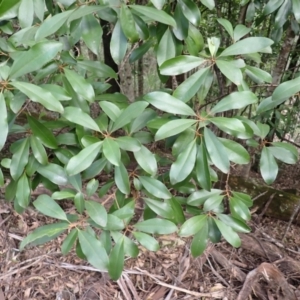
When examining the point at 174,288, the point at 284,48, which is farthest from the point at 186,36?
the point at 284,48

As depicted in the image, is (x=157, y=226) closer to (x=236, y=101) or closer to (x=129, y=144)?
(x=129, y=144)

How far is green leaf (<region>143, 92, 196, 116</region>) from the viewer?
0.64 meters

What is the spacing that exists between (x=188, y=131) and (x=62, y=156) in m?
0.33

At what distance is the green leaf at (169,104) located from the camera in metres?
0.64

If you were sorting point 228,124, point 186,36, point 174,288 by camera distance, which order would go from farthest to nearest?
point 174,288 → point 186,36 → point 228,124

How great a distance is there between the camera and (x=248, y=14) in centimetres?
119

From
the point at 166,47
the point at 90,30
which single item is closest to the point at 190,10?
the point at 166,47

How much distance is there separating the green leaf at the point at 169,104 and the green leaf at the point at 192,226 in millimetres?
303

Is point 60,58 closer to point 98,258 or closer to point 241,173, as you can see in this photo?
point 98,258

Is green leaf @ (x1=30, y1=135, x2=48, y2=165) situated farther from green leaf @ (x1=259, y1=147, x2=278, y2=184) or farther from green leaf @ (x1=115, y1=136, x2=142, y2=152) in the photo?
green leaf @ (x1=259, y1=147, x2=278, y2=184)

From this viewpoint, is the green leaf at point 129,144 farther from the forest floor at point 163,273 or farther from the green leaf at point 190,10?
the forest floor at point 163,273

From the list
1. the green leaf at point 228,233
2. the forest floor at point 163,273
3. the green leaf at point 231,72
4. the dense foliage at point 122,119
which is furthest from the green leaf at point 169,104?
the forest floor at point 163,273

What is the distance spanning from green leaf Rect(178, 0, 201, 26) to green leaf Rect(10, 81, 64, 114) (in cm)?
37

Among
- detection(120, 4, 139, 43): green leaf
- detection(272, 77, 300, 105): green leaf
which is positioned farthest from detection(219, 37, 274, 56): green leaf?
detection(120, 4, 139, 43): green leaf
